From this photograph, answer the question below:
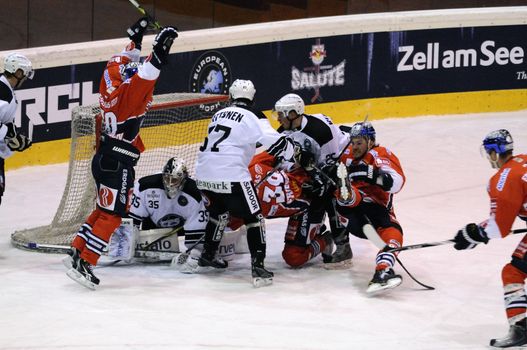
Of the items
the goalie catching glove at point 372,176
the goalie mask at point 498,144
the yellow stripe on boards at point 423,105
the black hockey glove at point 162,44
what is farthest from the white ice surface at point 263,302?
the yellow stripe on boards at point 423,105

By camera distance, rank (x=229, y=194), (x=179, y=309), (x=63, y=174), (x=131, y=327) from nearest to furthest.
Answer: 1. (x=131, y=327)
2. (x=179, y=309)
3. (x=229, y=194)
4. (x=63, y=174)

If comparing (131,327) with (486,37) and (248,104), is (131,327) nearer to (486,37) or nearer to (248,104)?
(248,104)

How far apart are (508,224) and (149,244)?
2515mm

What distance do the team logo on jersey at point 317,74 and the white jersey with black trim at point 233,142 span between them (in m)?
4.11

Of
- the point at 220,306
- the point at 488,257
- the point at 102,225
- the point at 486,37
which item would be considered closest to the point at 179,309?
the point at 220,306

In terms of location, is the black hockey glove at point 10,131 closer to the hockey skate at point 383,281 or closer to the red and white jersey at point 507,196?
the hockey skate at point 383,281

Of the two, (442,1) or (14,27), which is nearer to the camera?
(14,27)

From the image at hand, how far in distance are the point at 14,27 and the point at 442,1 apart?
4584 millimetres

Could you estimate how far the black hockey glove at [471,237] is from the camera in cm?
564

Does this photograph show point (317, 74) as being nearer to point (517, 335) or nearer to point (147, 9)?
point (147, 9)

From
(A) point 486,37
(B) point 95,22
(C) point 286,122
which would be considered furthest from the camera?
(A) point 486,37

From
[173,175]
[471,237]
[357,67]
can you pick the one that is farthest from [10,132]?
[357,67]

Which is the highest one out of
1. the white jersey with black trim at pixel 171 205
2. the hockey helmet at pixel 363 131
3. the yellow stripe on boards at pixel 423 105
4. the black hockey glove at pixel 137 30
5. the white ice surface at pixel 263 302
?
the black hockey glove at pixel 137 30

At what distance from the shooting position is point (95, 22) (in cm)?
1030
